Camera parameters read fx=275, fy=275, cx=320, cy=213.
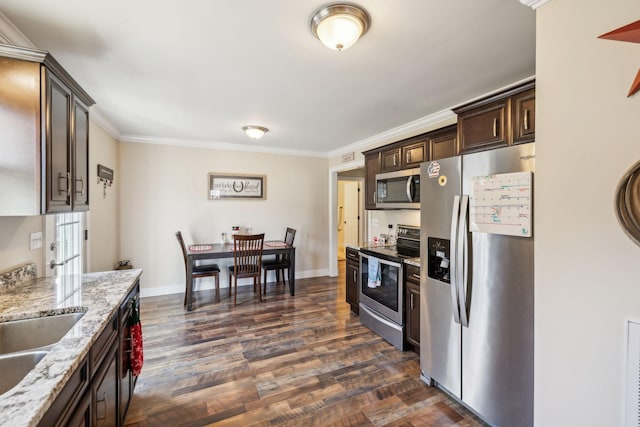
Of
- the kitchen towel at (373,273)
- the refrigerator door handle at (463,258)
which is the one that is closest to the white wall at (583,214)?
the refrigerator door handle at (463,258)

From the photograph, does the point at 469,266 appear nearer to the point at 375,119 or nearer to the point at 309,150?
the point at 375,119

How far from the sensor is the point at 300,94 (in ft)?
8.96

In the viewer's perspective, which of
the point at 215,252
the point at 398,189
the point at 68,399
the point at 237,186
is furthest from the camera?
the point at 237,186

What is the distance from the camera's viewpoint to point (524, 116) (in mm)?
1833

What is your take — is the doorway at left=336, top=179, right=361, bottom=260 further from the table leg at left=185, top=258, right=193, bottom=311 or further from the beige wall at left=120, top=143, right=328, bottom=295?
the table leg at left=185, top=258, right=193, bottom=311

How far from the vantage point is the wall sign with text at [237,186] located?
481cm

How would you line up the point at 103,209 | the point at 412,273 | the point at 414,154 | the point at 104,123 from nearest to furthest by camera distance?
the point at 412,273, the point at 414,154, the point at 104,123, the point at 103,209

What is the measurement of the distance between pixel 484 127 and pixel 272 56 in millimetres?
1675

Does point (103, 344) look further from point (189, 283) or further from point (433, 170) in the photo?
point (189, 283)

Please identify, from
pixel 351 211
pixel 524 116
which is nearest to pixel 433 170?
pixel 524 116

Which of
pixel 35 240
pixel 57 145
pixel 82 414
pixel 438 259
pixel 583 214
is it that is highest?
pixel 57 145

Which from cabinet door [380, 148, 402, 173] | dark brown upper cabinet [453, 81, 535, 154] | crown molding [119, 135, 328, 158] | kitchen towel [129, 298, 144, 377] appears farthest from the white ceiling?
kitchen towel [129, 298, 144, 377]

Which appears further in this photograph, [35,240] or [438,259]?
[438,259]

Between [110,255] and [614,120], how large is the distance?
5.14 m
